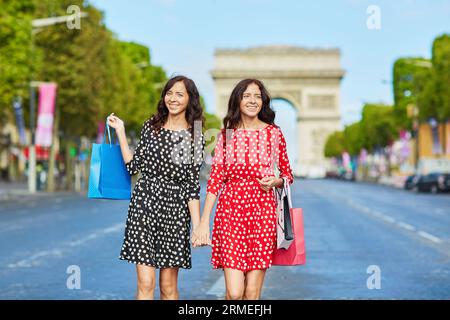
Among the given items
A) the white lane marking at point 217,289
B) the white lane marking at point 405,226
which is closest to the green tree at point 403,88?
the white lane marking at point 405,226

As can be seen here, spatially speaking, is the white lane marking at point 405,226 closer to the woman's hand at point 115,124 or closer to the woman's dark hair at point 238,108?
the woman's dark hair at point 238,108

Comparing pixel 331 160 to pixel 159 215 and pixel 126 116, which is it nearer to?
pixel 126 116

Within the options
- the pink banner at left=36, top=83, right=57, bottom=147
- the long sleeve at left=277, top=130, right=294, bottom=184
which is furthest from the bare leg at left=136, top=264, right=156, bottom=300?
the pink banner at left=36, top=83, right=57, bottom=147

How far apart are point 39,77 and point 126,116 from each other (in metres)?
16.7

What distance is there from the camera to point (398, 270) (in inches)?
538

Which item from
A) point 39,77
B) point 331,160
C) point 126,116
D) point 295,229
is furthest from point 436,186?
point 331,160

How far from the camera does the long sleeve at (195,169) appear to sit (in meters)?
5.92

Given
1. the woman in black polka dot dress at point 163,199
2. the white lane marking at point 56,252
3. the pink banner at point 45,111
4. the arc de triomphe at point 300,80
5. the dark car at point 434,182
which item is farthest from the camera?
the arc de triomphe at point 300,80

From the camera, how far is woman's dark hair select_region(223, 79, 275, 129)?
6.10 m

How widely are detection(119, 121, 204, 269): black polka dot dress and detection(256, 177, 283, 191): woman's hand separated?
35 cm

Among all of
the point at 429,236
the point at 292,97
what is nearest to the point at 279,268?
the point at 429,236

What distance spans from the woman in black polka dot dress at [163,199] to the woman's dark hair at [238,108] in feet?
0.57

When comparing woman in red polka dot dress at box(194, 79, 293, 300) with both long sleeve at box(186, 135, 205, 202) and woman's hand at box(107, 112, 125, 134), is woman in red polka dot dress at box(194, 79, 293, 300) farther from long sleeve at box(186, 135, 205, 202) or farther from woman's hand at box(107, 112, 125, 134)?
woman's hand at box(107, 112, 125, 134)

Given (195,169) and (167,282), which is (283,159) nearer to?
(195,169)
